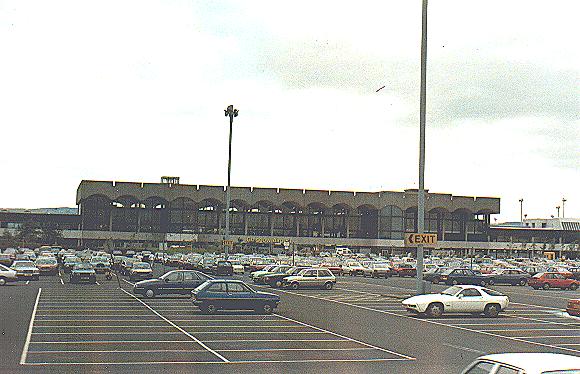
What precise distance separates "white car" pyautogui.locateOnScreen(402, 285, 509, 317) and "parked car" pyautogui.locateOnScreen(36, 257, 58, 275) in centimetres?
3792

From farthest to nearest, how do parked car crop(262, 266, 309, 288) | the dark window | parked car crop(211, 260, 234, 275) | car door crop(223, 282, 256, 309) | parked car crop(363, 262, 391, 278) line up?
parked car crop(363, 262, 391, 278)
parked car crop(211, 260, 234, 275)
parked car crop(262, 266, 309, 288)
the dark window
car door crop(223, 282, 256, 309)

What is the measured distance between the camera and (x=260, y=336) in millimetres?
22625

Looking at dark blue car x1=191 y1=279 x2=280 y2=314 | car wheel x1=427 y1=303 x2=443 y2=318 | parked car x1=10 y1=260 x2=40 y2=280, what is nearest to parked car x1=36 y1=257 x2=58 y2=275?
parked car x1=10 y1=260 x2=40 y2=280

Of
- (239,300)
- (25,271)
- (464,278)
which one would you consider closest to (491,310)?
(239,300)

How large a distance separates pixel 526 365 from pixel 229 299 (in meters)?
22.6

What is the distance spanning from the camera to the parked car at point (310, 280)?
159ft

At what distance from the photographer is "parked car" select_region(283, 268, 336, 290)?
4850 centimetres

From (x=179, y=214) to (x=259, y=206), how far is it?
48.9 feet

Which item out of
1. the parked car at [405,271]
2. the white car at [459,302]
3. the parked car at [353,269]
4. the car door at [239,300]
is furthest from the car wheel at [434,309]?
the parked car at [405,271]

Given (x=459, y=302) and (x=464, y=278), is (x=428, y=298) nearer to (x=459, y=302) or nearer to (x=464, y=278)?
(x=459, y=302)

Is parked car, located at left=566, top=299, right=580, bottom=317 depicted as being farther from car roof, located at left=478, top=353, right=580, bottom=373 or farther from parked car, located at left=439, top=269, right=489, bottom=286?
car roof, located at left=478, top=353, right=580, bottom=373

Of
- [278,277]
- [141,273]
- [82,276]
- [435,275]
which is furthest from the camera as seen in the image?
[435,275]

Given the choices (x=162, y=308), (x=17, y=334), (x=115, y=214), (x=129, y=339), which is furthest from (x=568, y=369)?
(x=115, y=214)

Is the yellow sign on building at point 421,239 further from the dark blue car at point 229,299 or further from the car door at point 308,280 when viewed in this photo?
the car door at point 308,280
